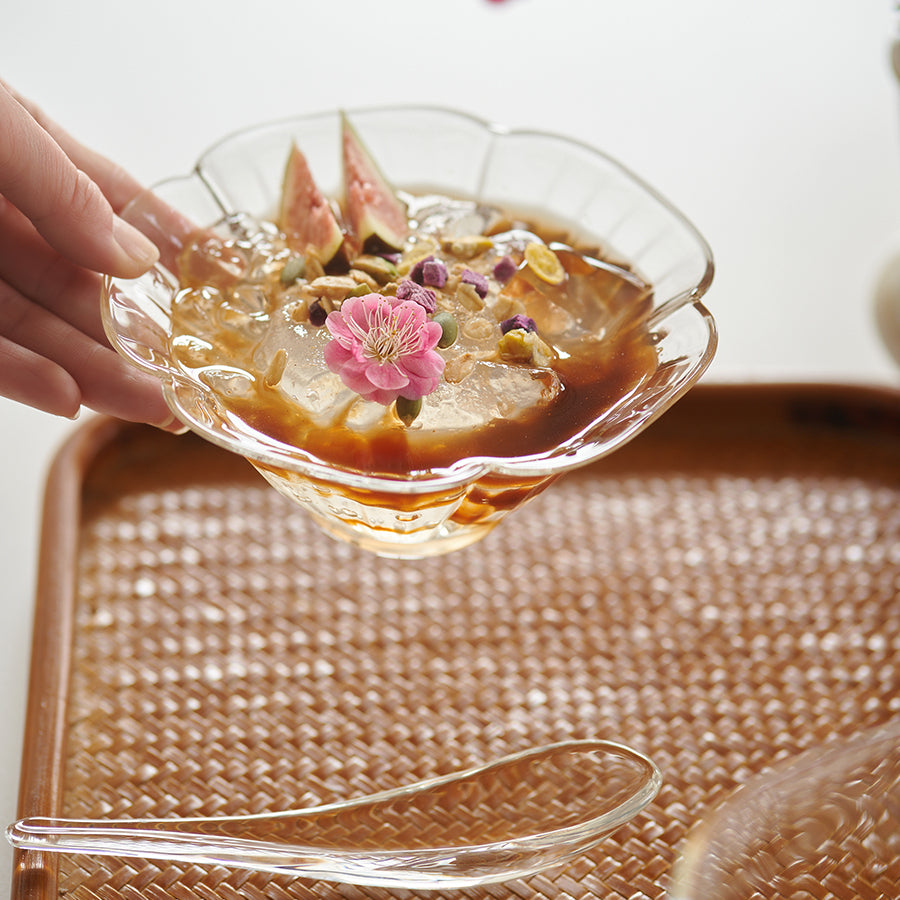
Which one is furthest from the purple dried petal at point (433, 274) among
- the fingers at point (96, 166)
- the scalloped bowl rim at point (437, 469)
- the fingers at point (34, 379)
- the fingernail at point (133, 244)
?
the fingers at point (96, 166)

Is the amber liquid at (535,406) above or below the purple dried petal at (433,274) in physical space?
below

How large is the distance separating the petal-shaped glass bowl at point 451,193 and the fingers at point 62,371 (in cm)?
10

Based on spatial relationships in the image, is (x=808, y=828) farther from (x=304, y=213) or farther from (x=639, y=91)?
(x=639, y=91)

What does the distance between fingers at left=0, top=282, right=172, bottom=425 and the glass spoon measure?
1.74ft

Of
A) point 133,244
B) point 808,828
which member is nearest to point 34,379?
point 133,244

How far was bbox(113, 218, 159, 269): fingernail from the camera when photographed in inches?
58.7

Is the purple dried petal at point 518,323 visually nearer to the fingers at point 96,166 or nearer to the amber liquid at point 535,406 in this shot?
the amber liquid at point 535,406

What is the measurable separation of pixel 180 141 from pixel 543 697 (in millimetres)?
1891

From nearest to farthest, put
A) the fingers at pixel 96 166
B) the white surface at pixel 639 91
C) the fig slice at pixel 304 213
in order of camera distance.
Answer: the fig slice at pixel 304 213 < the fingers at pixel 96 166 < the white surface at pixel 639 91

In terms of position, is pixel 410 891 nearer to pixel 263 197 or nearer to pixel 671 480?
pixel 671 480

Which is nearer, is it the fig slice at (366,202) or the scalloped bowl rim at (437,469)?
the scalloped bowl rim at (437,469)

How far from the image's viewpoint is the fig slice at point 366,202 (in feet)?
5.26

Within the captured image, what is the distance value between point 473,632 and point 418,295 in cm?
58

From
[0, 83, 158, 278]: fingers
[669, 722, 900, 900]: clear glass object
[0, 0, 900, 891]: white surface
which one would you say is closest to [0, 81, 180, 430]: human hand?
[0, 83, 158, 278]: fingers
